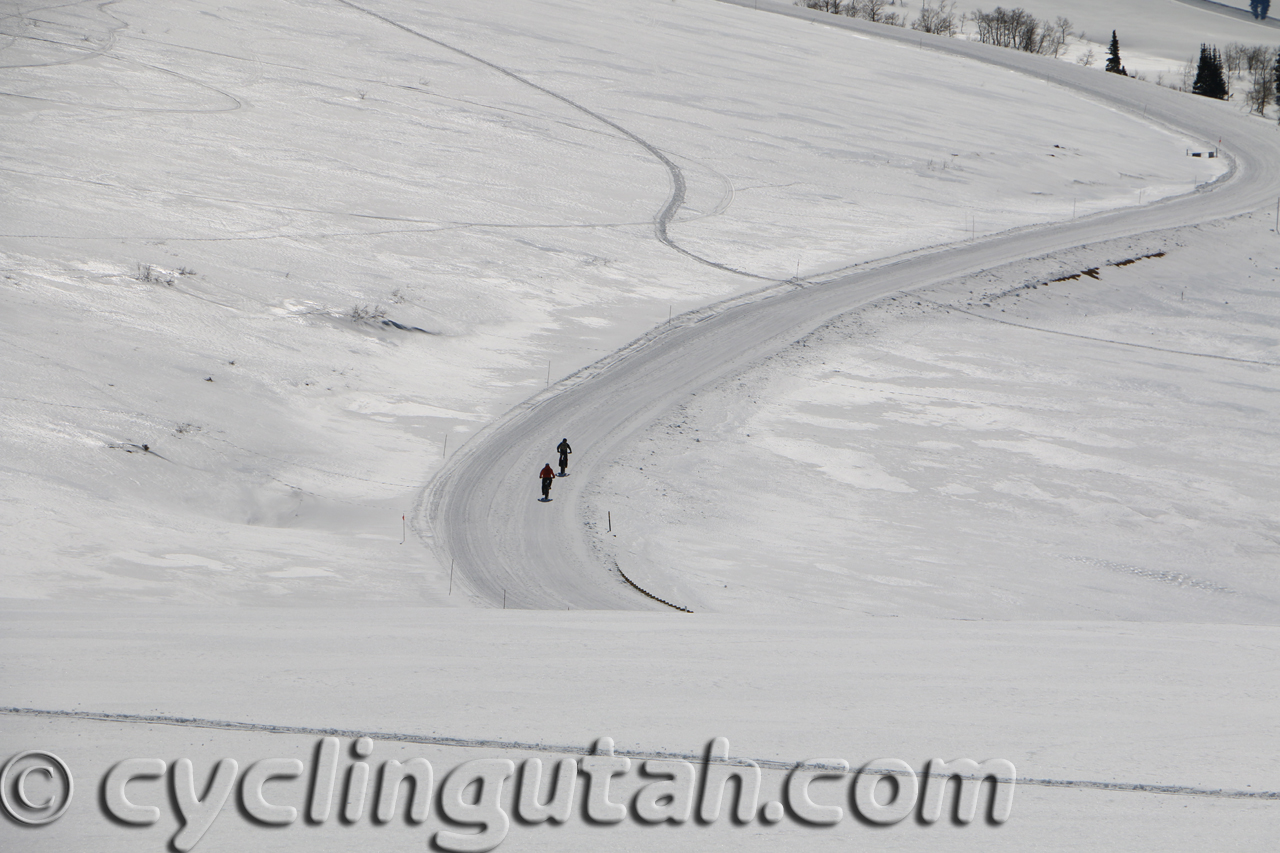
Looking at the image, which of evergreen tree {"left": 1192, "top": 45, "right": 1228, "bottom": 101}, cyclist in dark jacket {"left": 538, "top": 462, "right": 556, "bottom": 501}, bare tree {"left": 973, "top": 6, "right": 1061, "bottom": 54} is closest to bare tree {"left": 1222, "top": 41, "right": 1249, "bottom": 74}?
evergreen tree {"left": 1192, "top": 45, "right": 1228, "bottom": 101}

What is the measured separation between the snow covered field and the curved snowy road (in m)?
0.63

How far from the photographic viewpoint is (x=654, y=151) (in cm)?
4359

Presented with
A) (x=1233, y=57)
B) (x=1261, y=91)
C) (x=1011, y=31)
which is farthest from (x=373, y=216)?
(x=1233, y=57)

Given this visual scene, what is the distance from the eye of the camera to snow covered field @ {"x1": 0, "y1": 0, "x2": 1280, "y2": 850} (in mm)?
7707

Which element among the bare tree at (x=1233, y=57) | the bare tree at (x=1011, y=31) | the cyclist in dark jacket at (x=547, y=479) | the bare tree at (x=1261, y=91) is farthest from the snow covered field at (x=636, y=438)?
the bare tree at (x=1233, y=57)

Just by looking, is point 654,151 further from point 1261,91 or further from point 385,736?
point 1261,91

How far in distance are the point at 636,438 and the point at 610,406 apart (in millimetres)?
1769

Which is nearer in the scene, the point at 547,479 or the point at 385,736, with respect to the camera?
the point at 385,736

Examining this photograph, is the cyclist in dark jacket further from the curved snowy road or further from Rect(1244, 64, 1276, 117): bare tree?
Rect(1244, 64, 1276, 117): bare tree

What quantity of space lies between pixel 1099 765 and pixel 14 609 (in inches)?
376

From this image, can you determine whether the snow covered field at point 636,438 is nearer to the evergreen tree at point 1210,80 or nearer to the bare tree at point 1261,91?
the bare tree at point 1261,91

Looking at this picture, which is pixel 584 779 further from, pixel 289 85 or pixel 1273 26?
pixel 1273 26

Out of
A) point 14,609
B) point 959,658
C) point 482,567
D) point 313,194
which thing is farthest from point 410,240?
point 959,658

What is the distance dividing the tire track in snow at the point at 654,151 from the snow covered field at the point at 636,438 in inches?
11.2
